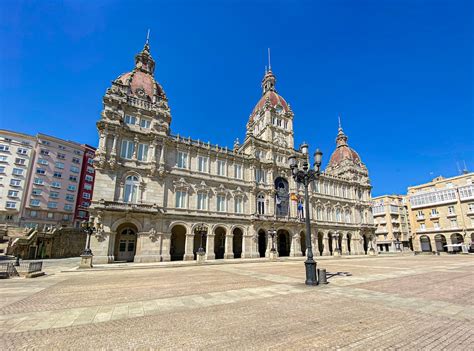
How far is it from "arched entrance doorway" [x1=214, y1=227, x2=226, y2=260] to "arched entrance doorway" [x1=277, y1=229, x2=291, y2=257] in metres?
10.4

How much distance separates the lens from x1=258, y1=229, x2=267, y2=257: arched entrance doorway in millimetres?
36072

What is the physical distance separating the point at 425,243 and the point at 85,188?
293 ft

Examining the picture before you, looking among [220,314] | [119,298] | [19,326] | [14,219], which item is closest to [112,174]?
[119,298]

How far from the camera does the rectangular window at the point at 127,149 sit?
2749 centimetres

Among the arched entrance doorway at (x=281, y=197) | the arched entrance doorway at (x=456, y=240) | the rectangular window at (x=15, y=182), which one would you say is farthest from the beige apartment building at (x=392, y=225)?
the rectangular window at (x=15, y=182)

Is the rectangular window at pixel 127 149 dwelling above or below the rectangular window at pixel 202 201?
above

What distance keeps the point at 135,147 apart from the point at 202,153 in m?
9.04

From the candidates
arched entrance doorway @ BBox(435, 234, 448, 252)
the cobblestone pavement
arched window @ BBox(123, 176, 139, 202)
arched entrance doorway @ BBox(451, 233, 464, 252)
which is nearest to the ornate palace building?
arched window @ BBox(123, 176, 139, 202)

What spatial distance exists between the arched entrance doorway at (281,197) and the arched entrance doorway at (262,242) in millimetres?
3960

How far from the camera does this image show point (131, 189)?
27016 mm

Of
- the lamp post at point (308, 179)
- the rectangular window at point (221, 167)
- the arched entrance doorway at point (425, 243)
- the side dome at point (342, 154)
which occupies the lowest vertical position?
the arched entrance doorway at point (425, 243)

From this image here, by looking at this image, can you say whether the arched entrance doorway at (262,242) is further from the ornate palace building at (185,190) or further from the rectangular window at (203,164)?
the rectangular window at (203,164)

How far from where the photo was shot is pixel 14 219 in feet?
155

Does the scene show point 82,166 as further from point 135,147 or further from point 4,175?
point 135,147
